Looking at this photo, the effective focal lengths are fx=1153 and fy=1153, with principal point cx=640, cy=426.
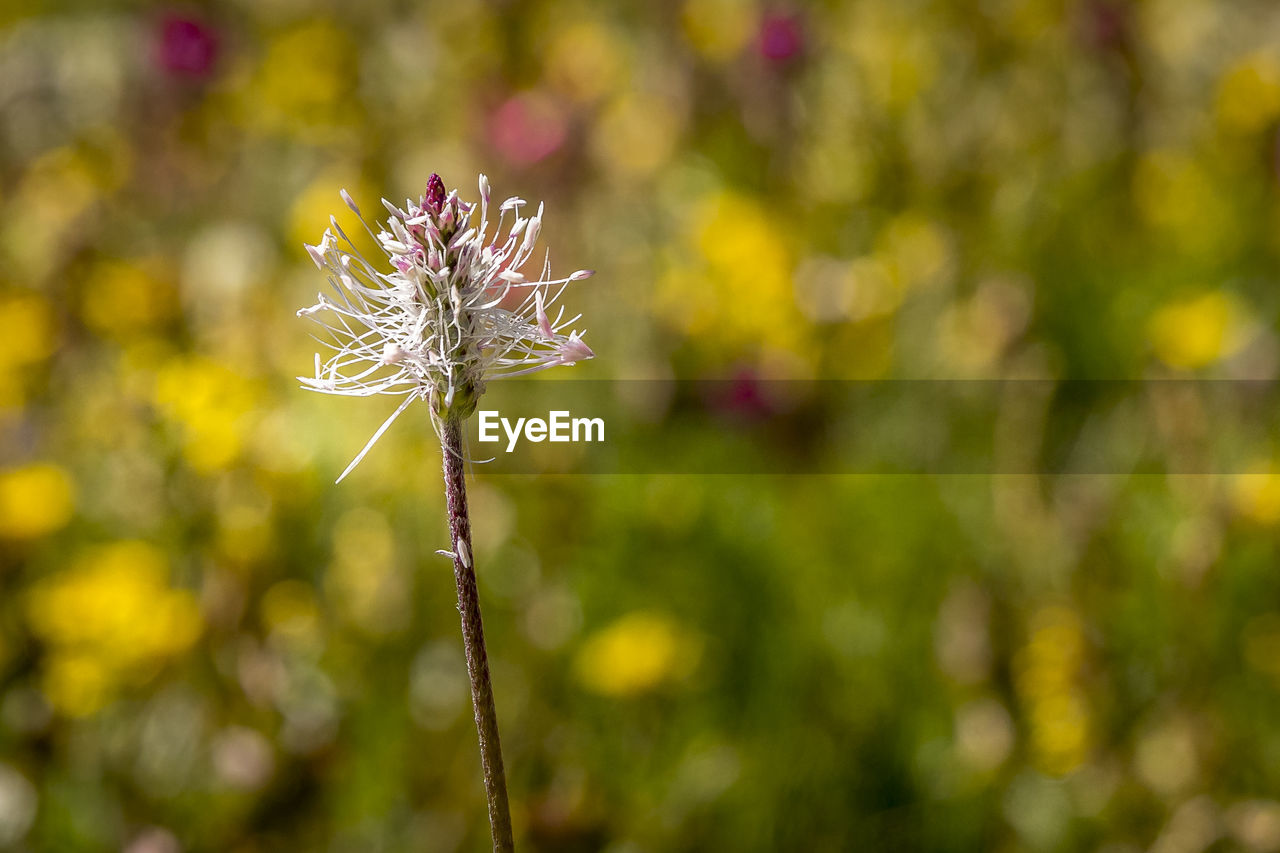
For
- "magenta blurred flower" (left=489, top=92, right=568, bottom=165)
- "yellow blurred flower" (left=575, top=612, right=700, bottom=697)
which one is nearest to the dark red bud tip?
"yellow blurred flower" (left=575, top=612, right=700, bottom=697)

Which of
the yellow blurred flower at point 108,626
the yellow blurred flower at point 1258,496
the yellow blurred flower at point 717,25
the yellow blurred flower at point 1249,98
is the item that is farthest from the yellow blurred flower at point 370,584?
the yellow blurred flower at point 1249,98

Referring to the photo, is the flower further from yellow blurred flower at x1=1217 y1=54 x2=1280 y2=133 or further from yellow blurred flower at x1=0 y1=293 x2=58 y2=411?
yellow blurred flower at x1=1217 y1=54 x2=1280 y2=133

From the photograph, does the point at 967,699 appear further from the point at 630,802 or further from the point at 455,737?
the point at 455,737

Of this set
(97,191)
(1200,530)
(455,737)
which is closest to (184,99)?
(97,191)

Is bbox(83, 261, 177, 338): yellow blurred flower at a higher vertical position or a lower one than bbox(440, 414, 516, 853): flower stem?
higher

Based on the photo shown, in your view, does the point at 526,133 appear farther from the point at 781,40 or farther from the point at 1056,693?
the point at 1056,693
